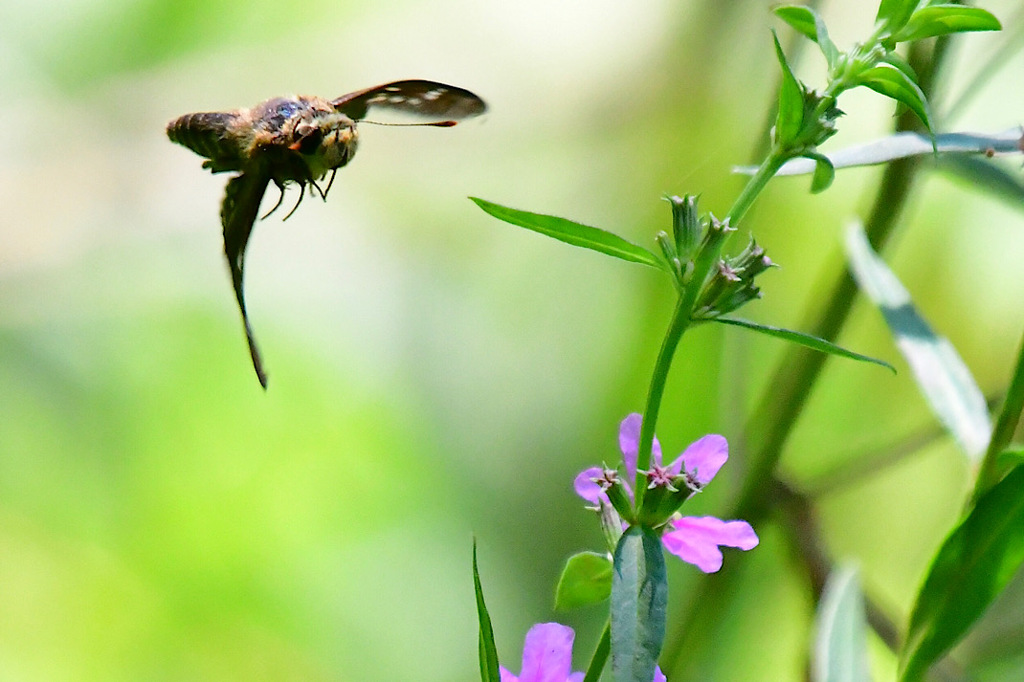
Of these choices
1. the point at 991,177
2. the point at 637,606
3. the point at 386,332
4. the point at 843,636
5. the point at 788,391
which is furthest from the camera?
the point at 386,332

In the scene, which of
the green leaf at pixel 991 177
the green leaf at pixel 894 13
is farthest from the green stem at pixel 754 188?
the green leaf at pixel 991 177

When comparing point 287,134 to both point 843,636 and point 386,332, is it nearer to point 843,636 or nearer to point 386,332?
point 843,636

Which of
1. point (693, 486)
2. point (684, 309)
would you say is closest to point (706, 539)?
point (693, 486)

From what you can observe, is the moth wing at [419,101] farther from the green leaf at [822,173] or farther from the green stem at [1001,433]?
the green stem at [1001,433]

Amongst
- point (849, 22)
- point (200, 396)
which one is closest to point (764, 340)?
point (849, 22)

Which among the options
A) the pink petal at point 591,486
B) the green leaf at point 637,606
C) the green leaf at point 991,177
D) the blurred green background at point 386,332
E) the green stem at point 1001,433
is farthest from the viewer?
the blurred green background at point 386,332
